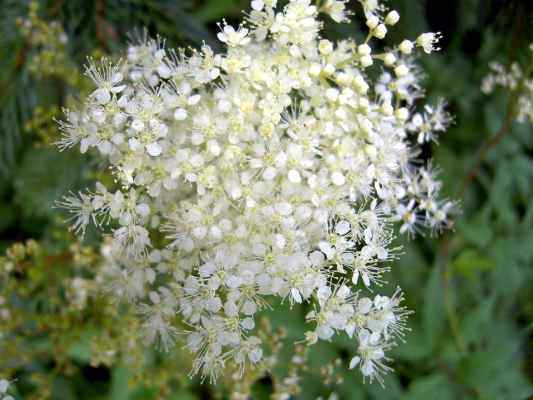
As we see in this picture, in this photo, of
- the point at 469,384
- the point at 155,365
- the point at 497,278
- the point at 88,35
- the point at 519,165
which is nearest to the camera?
the point at 469,384

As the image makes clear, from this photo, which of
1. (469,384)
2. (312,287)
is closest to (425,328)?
(469,384)

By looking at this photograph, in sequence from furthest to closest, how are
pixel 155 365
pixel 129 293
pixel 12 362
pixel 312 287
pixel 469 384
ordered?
pixel 155 365
pixel 469 384
pixel 12 362
pixel 129 293
pixel 312 287

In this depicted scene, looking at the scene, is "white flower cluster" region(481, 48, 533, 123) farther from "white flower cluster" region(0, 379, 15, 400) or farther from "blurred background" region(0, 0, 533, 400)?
"white flower cluster" region(0, 379, 15, 400)

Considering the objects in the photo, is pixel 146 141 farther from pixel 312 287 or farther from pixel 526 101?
pixel 526 101

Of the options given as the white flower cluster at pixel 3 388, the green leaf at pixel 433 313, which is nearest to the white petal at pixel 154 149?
the white flower cluster at pixel 3 388

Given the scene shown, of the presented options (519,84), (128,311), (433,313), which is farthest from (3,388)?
(519,84)

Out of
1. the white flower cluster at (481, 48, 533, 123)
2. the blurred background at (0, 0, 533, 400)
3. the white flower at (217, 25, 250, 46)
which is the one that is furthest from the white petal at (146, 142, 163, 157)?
the white flower cluster at (481, 48, 533, 123)
